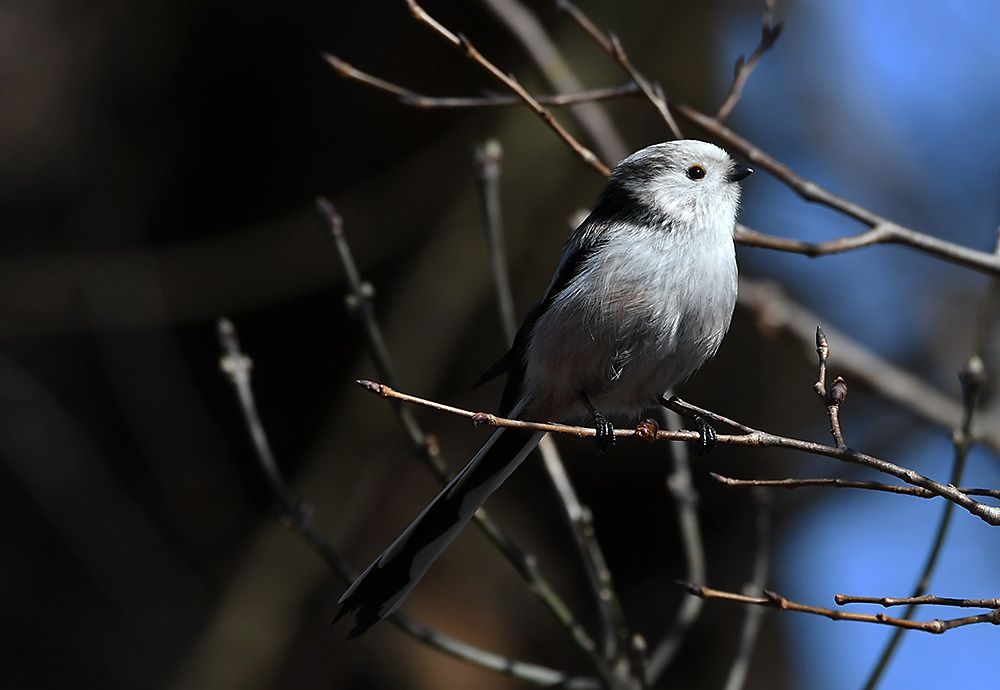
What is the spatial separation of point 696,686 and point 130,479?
110 inches

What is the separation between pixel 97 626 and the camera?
401cm

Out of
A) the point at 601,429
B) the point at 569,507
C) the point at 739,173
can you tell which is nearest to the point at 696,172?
the point at 739,173

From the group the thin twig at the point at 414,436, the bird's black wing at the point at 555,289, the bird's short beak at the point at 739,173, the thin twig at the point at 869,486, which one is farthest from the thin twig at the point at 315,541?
the bird's short beak at the point at 739,173

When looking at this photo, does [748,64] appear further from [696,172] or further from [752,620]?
[752,620]

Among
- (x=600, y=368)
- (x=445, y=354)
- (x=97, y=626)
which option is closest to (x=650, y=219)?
(x=600, y=368)

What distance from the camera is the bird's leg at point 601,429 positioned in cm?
224

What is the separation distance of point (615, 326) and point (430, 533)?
0.75 meters

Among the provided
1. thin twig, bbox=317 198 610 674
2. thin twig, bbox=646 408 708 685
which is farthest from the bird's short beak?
thin twig, bbox=317 198 610 674

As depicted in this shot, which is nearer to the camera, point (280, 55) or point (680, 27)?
point (280, 55)

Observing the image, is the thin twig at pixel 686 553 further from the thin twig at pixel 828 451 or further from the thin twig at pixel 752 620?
the thin twig at pixel 828 451

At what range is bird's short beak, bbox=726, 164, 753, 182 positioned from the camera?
2816 millimetres

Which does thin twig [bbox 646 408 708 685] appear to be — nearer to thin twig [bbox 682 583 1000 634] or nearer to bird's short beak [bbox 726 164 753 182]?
bird's short beak [bbox 726 164 753 182]

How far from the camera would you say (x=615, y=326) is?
247cm

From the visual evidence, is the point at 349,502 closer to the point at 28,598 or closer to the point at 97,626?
the point at 97,626
